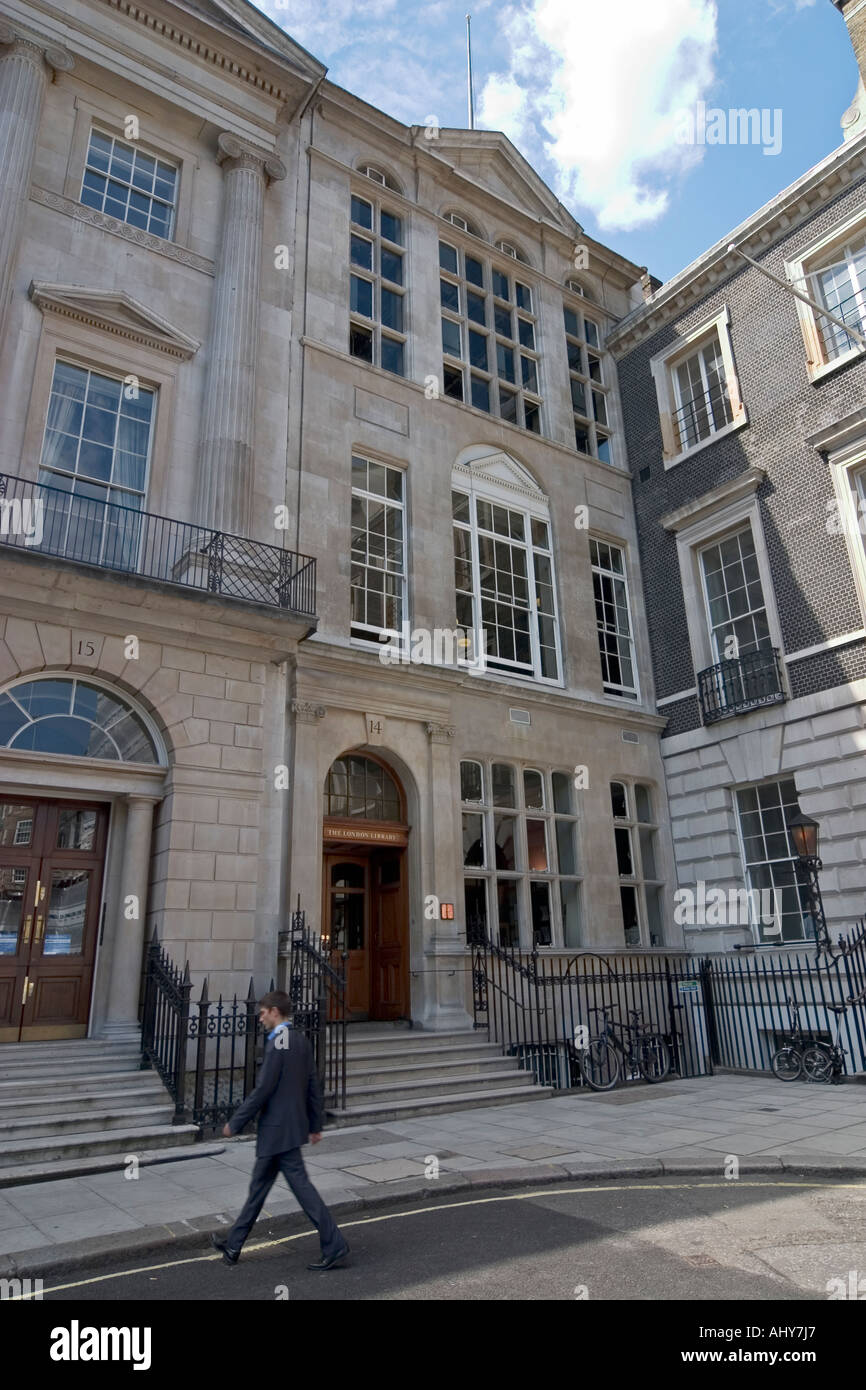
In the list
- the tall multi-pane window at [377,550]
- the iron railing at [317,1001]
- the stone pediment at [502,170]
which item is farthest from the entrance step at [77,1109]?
the stone pediment at [502,170]

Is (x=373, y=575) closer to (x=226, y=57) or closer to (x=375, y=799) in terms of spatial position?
(x=375, y=799)

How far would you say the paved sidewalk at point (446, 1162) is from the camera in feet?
20.4

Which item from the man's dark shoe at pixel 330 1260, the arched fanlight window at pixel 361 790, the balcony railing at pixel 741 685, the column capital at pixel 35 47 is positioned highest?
the column capital at pixel 35 47

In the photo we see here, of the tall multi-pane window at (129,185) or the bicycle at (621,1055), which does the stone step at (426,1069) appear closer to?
the bicycle at (621,1055)

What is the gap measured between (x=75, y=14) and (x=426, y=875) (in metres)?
15.3

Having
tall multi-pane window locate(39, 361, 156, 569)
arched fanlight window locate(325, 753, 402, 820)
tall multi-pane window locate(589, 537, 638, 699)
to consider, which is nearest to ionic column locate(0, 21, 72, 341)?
tall multi-pane window locate(39, 361, 156, 569)

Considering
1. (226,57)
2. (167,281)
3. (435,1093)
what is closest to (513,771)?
(435,1093)

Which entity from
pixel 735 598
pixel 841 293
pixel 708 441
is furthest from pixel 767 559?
pixel 841 293

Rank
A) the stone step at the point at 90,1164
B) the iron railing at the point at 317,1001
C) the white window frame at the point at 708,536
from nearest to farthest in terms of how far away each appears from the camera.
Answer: the stone step at the point at 90,1164 < the iron railing at the point at 317,1001 < the white window frame at the point at 708,536

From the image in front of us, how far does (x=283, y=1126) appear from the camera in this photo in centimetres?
551

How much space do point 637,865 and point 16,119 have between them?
1662 cm

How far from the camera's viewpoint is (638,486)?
840 inches

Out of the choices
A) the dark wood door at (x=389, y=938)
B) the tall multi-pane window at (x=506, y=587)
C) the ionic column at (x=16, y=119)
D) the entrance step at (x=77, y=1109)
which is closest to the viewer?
the entrance step at (x=77, y=1109)

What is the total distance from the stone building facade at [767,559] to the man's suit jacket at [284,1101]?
38.7 feet
